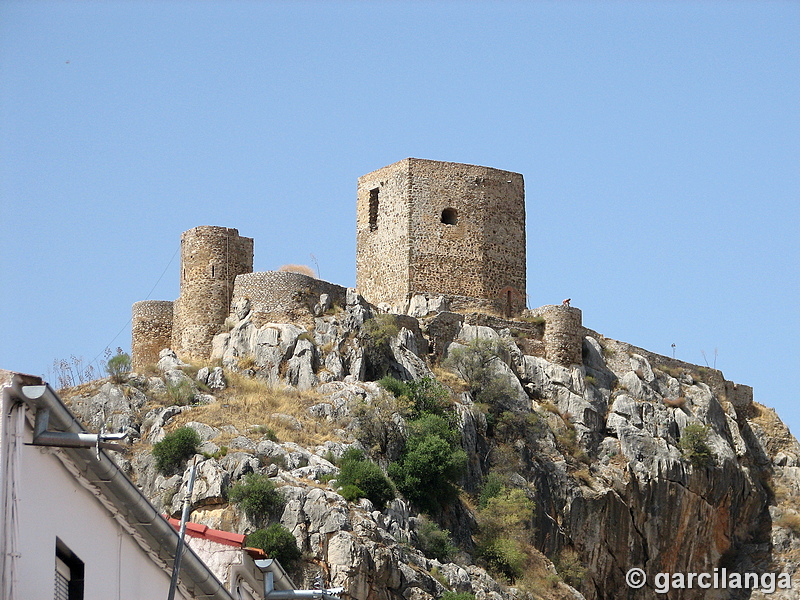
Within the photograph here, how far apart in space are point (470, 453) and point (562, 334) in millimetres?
9695

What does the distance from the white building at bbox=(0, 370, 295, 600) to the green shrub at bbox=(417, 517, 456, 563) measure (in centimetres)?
2282

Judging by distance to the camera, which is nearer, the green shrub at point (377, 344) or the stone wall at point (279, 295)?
the green shrub at point (377, 344)

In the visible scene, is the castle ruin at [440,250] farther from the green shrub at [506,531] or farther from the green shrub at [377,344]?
the green shrub at [506,531]

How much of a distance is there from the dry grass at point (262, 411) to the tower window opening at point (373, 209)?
13.4m

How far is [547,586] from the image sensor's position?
48.5 metres

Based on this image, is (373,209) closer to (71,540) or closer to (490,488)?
(490,488)

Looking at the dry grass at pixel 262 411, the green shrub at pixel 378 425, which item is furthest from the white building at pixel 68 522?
the green shrub at pixel 378 425

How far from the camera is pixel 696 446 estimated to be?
2361 inches

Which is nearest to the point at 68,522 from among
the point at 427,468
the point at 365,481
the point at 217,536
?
the point at 217,536

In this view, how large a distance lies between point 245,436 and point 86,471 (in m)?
26.5

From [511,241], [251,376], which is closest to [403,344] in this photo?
[251,376]

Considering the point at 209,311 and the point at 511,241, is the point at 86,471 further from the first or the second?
the point at 511,241

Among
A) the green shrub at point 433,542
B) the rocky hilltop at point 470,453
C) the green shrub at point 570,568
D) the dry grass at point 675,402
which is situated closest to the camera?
the rocky hilltop at point 470,453

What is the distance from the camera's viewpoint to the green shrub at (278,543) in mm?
40656
